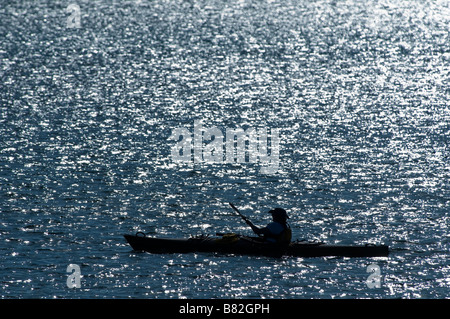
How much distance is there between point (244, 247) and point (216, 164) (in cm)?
1719

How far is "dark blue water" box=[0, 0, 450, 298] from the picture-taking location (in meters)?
Answer: 33.8

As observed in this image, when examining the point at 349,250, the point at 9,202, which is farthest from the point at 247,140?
the point at 349,250

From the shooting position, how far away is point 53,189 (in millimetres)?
46062

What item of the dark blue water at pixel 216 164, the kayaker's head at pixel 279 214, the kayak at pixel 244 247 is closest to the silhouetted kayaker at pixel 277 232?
the kayaker's head at pixel 279 214

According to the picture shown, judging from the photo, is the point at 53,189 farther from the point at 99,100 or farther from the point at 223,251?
the point at 99,100

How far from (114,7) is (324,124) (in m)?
96.7

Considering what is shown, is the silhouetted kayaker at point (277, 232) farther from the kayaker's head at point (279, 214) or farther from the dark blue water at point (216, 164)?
the dark blue water at point (216, 164)

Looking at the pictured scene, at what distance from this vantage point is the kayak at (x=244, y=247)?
116 ft

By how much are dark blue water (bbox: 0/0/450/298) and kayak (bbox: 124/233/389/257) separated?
509 millimetres

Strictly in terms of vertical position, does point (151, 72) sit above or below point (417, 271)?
above

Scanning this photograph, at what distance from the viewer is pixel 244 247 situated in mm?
35781

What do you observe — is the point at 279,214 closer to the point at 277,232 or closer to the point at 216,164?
the point at 277,232
